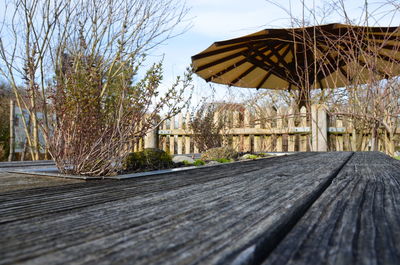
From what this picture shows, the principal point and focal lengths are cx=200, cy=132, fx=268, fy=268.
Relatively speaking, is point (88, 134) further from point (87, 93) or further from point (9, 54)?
point (9, 54)

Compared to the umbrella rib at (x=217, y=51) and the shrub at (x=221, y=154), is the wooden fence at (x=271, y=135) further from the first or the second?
the shrub at (x=221, y=154)

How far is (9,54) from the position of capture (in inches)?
200

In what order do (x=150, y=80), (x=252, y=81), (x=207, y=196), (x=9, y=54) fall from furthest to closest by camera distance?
(x=252, y=81), (x=9, y=54), (x=150, y=80), (x=207, y=196)

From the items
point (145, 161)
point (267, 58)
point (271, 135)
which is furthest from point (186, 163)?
point (271, 135)

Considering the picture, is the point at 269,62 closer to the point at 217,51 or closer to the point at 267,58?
the point at 267,58

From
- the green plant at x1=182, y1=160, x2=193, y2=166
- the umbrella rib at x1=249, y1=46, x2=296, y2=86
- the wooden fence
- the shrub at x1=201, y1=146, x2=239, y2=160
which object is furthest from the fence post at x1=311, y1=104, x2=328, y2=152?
the green plant at x1=182, y1=160, x2=193, y2=166

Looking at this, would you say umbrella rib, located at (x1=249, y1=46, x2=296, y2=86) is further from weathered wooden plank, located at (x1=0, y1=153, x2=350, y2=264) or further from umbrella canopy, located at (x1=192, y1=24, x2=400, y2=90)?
weathered wooden plank, located at (x1=0, y1=153, x2=350, y2=264)

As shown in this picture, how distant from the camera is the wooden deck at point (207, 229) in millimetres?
317

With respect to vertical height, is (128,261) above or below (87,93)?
below

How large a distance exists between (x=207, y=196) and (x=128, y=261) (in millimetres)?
408

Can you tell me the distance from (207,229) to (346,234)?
21 cm

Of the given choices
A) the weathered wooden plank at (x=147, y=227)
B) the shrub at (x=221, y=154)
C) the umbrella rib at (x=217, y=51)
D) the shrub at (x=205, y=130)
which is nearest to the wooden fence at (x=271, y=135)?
the shrub at (x=205, y=130)

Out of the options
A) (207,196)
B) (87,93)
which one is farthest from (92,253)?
(87,93)

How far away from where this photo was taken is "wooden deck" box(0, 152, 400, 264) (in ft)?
1.04
